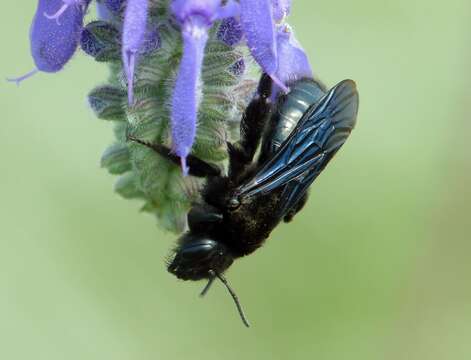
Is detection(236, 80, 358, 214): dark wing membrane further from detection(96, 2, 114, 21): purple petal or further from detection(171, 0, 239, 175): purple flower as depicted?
detection(96, 2, 114, 21): purple petal

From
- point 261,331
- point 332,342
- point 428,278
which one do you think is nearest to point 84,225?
Result: point 261,331

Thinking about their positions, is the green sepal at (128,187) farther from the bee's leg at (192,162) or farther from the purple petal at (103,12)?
the purple petal at (103,12)

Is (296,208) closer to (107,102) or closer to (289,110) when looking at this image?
(289,110)

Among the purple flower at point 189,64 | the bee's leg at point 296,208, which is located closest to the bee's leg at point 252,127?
the bee's leg at point 296,208

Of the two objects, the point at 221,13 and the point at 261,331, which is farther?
the point at 261,331

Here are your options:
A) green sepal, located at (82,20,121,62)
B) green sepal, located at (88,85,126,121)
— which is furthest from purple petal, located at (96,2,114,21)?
green sepal, located at (88,85,126,121)

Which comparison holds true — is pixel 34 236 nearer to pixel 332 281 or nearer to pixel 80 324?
pixel 80 324
